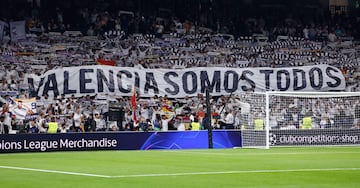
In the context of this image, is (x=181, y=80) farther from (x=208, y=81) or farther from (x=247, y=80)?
(x=247, y=80)

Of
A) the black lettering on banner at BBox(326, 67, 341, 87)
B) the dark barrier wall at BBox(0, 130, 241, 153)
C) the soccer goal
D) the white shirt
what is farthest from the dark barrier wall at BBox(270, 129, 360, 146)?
the black lettering on banner at BBox(326, 67, 341, 87)

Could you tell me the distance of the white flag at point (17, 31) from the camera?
1389 inches

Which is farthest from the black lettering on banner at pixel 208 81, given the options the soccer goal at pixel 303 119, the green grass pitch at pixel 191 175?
the green grass pitch at pixel 191 175

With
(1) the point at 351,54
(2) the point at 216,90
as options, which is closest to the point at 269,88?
(2) the point at 216,90

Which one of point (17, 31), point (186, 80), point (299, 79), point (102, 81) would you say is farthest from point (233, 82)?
point (17, 31)

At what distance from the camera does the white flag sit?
35281mm

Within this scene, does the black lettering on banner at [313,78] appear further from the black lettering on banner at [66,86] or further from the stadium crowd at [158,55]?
the black lettering on banner at [66,86]

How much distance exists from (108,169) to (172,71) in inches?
774

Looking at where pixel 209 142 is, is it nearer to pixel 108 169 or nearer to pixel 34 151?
pixel 34 151

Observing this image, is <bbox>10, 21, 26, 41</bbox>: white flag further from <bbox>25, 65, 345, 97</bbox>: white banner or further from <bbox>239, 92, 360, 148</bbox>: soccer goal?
<bbox>239, 92, 360, 148</bbox>: soccer goal

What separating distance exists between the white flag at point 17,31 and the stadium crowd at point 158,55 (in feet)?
0.88

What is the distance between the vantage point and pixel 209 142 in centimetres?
2766

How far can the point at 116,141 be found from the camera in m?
27.8

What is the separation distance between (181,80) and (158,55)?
9.71ft
